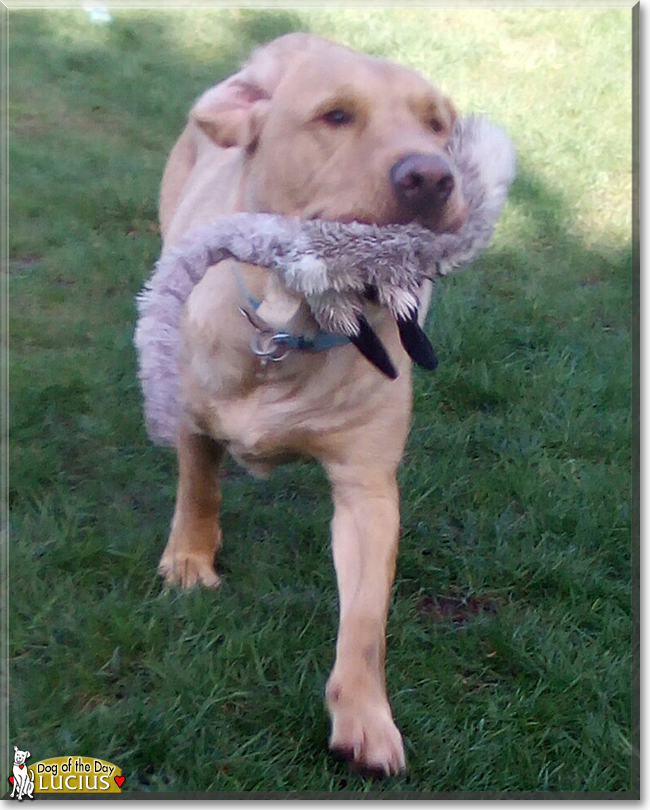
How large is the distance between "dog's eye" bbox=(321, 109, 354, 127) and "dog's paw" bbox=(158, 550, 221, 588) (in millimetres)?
1161

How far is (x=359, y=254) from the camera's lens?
1.84 metres

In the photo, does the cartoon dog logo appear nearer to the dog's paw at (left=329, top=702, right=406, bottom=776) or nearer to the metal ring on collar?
the dog's paw at (left=329, top=702, right=406, bottom=776)

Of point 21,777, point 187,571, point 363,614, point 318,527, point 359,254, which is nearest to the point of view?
point 359,254

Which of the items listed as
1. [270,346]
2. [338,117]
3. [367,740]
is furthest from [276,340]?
[367,740]

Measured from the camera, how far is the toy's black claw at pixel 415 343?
6.32ft

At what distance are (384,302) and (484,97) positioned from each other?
4330mm

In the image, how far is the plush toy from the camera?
186cm

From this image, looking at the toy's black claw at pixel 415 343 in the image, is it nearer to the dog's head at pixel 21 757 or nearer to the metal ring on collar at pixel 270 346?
the metal ring on collar at pixel 270 346

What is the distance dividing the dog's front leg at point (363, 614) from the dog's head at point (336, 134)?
2.20 feet

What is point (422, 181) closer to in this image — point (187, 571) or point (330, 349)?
point (330, 349)

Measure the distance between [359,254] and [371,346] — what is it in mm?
199

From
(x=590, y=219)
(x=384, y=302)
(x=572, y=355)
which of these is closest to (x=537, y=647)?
(x=384, y=302)

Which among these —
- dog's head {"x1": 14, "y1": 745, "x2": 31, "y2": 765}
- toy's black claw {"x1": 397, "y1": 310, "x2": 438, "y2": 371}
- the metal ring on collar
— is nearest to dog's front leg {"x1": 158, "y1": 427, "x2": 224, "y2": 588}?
the metal ring on collar

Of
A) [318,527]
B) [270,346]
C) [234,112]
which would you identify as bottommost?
[318,527]
